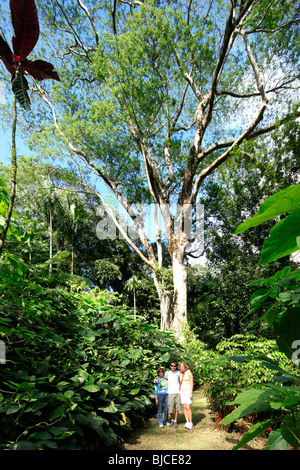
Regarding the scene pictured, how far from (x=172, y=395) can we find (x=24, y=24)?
15.6ft

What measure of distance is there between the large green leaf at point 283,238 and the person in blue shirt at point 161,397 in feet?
14.5

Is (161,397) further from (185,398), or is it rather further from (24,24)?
(24,24)

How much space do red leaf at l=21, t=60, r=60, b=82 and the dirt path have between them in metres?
3.62

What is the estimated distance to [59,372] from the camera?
8.41 ft

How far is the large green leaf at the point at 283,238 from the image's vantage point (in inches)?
14.1

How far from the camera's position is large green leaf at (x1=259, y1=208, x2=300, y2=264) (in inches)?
14.1

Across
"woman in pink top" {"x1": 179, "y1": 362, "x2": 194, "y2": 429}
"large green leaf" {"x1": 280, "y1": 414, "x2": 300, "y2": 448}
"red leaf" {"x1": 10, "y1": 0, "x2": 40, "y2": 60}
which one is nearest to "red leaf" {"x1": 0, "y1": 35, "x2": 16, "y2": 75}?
"red leaf" {"x1": 10, "y1": 0, "x2": 40, "y2": 60}

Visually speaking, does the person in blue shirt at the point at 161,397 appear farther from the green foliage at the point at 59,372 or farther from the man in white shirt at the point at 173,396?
the green foliage at the point at 59,372

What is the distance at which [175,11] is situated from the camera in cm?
902

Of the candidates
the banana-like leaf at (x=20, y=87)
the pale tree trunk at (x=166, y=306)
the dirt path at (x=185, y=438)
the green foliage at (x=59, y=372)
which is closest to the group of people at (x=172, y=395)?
the dirt path at (x=185, y=438)

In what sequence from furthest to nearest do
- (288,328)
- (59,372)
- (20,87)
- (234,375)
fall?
(234,375), (59,372), (20,87), (288,328)

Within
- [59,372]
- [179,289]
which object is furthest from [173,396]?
[179,289]

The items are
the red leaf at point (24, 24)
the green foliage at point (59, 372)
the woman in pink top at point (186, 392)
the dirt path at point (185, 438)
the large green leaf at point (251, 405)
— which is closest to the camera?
the large green leaf at point (251, 405)

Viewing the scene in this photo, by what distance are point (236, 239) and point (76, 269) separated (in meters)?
12.0
